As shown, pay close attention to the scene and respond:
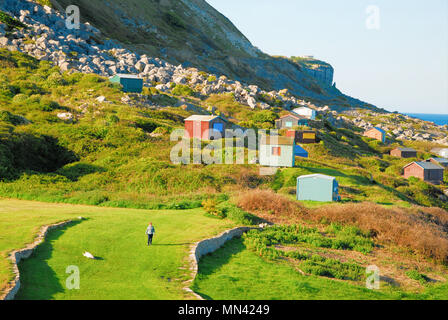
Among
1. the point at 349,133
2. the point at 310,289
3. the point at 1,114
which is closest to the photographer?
the point at 310,289

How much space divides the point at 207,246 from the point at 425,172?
57723 millimetres

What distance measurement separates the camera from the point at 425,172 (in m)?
69.2

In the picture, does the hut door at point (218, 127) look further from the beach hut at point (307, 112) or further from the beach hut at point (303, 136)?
the beach hut at point (307, 112)

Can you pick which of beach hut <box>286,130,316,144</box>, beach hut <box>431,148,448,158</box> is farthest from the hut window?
beach hut <box>431,148,448,158</box>

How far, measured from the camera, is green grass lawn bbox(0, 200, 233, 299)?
15195 mm

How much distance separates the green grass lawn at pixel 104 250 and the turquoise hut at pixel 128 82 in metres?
48.3

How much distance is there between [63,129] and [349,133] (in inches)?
3014

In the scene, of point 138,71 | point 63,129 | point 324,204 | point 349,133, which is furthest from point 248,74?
point 324,204

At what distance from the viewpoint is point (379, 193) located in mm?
41344

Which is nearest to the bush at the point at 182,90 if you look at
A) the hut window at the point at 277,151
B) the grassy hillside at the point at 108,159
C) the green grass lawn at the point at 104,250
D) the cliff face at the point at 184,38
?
the grassy hillside at the point at 108,159

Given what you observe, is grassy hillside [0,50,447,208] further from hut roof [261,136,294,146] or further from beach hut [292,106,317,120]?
beach hut [292,106,317,120]
